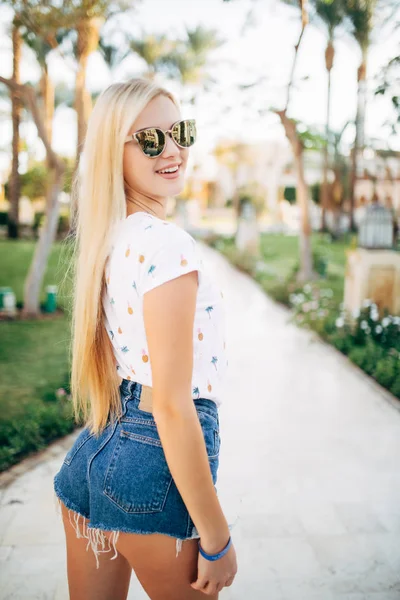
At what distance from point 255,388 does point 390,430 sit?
155 centimetres

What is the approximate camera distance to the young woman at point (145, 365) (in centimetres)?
117

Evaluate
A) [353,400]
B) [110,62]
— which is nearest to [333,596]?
[353,400]

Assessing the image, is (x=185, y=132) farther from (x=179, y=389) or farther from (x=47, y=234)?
(x=47, y=234)

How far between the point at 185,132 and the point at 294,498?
2717mm

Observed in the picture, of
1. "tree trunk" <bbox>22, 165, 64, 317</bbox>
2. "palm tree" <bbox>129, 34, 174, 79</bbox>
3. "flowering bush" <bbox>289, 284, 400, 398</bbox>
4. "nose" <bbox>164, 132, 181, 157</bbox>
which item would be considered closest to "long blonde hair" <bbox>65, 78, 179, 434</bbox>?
"nose" <bbox>164, 132, 181, 157</bbox>

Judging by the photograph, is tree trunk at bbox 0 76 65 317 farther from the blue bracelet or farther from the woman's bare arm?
the blue bracelet

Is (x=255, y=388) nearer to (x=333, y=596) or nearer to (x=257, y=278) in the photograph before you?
(x=333, y=596)

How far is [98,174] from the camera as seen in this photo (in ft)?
4.35

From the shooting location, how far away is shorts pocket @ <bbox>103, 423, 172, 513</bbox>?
126cm

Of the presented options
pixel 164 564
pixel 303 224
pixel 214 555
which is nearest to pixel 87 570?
pixel 164 564

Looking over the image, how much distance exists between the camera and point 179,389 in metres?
1.17

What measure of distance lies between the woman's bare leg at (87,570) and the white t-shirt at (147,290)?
48 centimetres

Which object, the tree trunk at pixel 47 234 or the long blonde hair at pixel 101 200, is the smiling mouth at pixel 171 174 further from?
the tree trunk at pixel 47 234

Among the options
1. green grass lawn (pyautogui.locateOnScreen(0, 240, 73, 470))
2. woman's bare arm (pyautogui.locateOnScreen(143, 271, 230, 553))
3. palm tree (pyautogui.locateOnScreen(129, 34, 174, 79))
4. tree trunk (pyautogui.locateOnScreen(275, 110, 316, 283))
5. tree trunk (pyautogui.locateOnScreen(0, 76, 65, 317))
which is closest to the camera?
woman's bare arm (pyautogui.locateOnScreen(143, 271, 230, 553))
